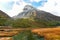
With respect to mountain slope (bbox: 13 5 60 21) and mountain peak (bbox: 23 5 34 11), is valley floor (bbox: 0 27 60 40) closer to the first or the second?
mountain slope (bbox: 13 5 60 21)

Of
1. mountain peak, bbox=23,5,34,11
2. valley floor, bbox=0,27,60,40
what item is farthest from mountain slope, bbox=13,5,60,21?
valley floor, bbox=0,27,60,40

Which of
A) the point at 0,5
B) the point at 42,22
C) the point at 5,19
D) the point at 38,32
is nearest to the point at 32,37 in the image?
the point at 38,32

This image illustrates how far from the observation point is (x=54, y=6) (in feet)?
10.4

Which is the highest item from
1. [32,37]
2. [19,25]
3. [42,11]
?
[42,11]

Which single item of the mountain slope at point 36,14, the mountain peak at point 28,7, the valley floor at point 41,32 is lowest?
the valley floor at point 41,32

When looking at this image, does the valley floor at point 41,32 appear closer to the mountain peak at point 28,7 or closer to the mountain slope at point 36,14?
the mountain slope at point 36,14

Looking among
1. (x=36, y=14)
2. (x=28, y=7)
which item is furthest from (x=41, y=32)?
(x=28, y=7)

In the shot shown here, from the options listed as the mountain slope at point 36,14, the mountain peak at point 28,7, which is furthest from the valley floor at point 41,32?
the mountain peak at point 28,7

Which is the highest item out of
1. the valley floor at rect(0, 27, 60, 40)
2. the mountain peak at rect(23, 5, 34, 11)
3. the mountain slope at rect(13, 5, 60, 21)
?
the mountain peak at rect(23, 5, 34, 11)

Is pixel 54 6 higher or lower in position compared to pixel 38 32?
higher

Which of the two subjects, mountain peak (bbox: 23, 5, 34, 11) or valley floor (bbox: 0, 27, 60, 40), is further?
mountain peak (bbox: 23, 5, 34, 11)

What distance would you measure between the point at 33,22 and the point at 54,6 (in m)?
0.48

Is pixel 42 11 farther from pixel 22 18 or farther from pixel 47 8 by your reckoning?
pixel 22 18

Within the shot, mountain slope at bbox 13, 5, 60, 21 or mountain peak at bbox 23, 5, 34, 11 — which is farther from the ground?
mountain peak at bbox 23, 5, 34, 11
